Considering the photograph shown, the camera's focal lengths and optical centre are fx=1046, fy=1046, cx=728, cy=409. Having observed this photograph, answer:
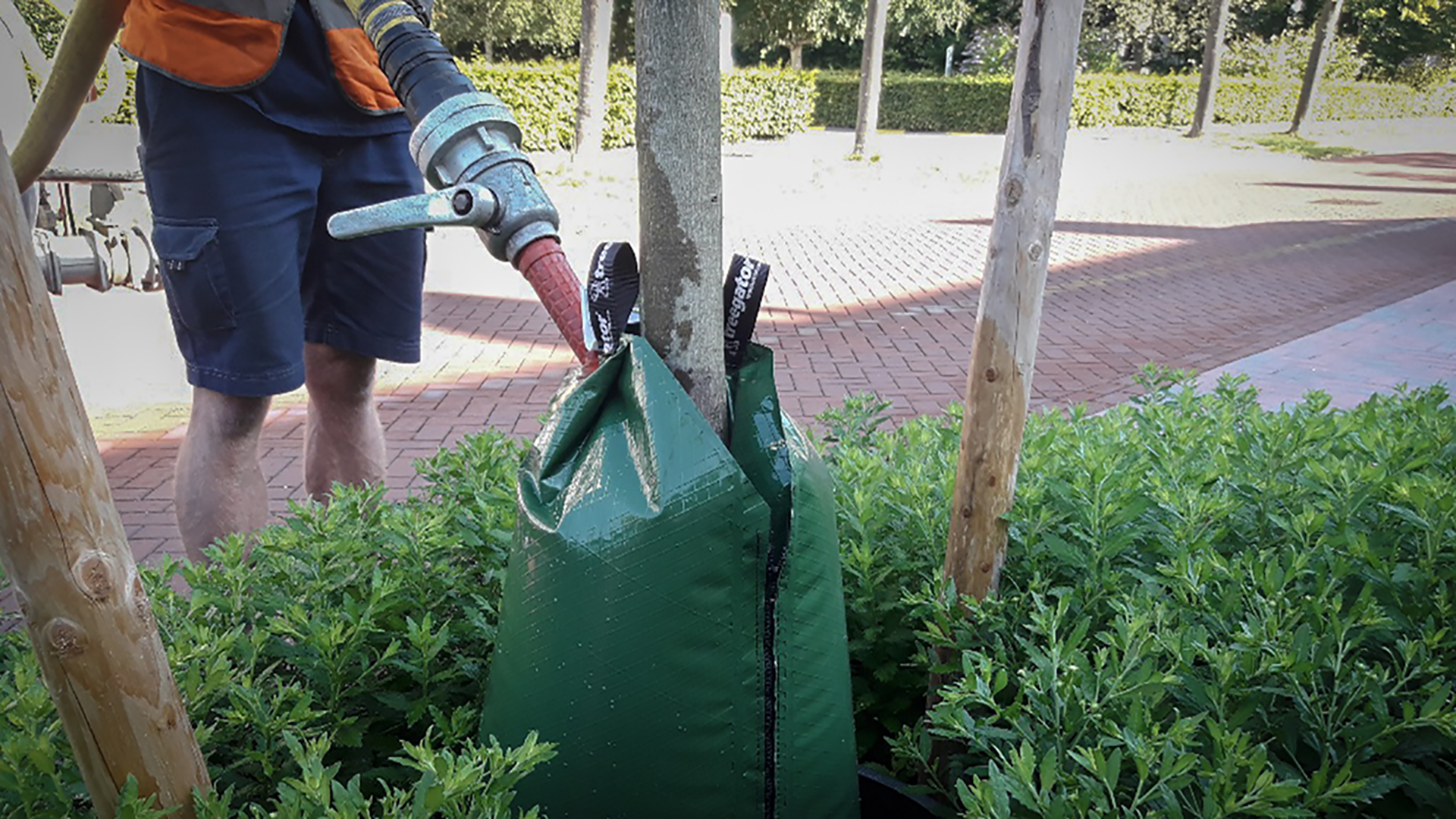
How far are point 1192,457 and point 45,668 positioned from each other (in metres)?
2.06

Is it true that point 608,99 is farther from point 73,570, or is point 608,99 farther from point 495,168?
point 73,570

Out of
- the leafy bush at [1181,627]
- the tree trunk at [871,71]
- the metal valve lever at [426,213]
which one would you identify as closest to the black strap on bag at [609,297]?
the metal valve lever at [426,213]

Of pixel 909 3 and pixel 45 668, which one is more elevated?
pixel 909 3

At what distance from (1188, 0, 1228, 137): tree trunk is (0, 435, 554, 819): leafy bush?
2360cm

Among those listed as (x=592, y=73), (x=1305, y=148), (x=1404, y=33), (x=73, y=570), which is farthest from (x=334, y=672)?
(x=1404, y=33)

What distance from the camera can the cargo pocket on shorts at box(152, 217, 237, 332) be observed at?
1.95 meters

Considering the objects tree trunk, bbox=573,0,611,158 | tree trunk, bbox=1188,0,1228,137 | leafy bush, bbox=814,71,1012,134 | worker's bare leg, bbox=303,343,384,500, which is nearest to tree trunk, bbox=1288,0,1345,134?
tree trunk, bbox=1188,0,1228,137

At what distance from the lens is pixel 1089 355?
6293mm

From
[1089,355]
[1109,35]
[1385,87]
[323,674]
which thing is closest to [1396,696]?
[323,674]

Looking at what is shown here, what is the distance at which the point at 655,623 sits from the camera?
3.98ft

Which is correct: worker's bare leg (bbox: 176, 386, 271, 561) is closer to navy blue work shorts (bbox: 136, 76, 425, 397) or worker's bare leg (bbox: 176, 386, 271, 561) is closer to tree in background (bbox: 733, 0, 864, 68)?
navy blue work shorts (bbox: 136, 76, 425, 397)

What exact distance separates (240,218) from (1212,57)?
77.6 ft

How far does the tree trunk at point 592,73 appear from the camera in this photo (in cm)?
1183

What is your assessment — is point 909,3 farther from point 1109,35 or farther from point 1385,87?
point 1385,87
